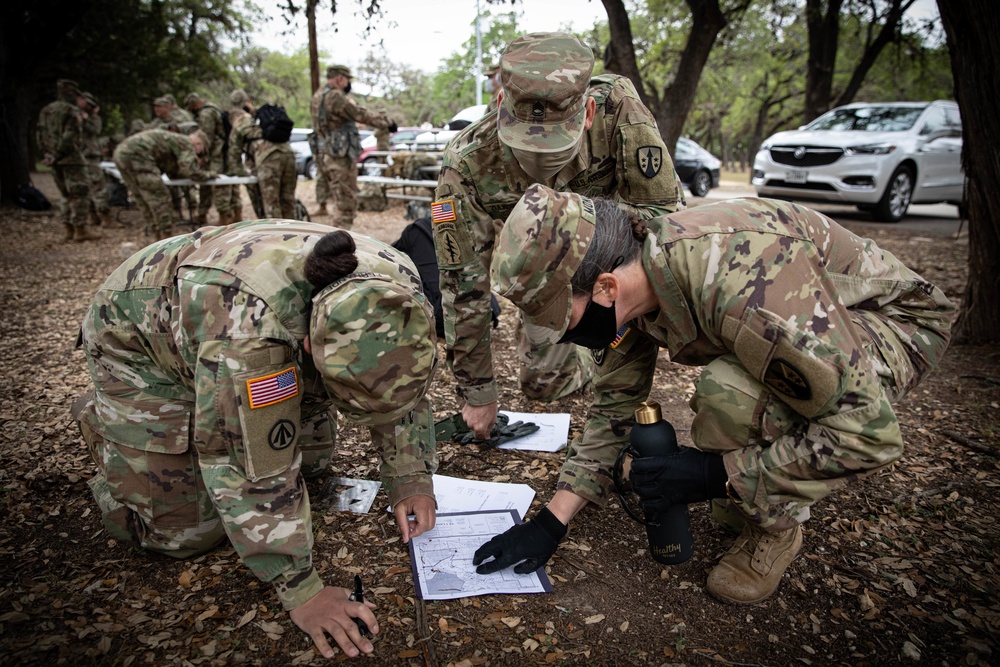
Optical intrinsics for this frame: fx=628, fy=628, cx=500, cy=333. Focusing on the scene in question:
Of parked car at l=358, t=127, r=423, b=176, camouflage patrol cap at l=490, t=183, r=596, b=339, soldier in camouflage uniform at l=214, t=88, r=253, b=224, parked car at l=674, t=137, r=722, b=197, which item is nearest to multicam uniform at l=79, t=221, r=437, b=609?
camouflage patrol cap at l=490, t=183, r=596, b=339

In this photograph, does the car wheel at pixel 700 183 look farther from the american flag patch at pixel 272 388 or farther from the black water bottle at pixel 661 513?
the american flag patch at pixel 272 388

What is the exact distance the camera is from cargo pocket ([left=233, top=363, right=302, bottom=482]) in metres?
1.48

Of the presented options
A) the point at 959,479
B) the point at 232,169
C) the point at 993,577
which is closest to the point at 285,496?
the point at 993,577

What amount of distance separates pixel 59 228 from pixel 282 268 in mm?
9004

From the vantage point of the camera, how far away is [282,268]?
1.58 metres

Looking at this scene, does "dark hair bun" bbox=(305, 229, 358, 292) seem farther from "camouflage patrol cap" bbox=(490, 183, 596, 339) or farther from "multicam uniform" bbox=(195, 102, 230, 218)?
"multicam uniform" bbox=(195, 102, 230, 218)

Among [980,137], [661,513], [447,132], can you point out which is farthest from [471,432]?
[447,132]

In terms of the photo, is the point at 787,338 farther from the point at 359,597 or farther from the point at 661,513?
the point at 359,597

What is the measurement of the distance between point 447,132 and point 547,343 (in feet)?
27.9

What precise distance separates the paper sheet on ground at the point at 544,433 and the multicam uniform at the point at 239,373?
878mm

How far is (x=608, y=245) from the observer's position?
1.57 m

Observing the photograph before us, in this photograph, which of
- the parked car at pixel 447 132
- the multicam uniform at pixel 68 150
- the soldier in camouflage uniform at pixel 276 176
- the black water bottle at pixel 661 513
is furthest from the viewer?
the parked car at pixel 447 132

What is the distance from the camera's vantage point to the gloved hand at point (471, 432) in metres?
2.73

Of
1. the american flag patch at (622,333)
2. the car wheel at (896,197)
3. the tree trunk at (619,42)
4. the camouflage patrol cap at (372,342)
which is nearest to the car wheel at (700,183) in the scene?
the car wheel at (896,197)
